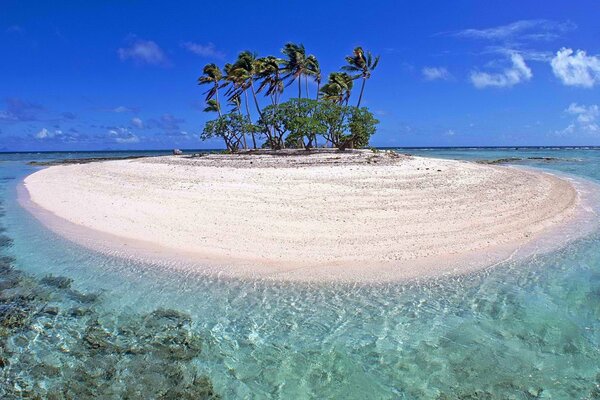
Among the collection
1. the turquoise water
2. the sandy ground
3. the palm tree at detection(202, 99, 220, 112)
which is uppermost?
the palm tree at detection(202, 99, 220, 112)

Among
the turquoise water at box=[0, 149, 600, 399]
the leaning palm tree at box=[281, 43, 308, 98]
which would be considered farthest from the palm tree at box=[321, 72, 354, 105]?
the turquoise water at box=[0, 149, 600, 399]

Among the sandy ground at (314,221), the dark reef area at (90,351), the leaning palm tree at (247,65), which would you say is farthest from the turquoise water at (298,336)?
the leaning palm tree at (247,65)

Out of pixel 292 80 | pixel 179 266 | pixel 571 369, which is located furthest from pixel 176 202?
pixel 292 80

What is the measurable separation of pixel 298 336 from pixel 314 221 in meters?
5.47

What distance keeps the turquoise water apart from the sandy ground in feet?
2.76

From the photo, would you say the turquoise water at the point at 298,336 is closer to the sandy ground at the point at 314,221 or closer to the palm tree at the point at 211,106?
the sandy ground at the point at 314,221

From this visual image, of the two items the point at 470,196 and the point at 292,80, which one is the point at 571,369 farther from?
the point at 292,80


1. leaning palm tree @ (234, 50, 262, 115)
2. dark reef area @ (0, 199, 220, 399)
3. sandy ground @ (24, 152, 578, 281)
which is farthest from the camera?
leaning palm tree @ (234, 50, 262, 115)

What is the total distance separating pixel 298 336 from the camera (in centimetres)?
559

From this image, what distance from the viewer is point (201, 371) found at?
4844 millimetres

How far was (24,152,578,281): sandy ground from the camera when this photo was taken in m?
8.29

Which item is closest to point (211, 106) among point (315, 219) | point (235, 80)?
point (235, 80)

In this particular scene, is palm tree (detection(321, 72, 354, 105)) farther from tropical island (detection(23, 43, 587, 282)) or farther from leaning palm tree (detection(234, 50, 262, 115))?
tropical island (detection(23, 43, 587, 282))

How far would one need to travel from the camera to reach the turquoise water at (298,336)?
453 cm
